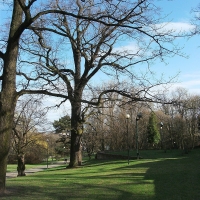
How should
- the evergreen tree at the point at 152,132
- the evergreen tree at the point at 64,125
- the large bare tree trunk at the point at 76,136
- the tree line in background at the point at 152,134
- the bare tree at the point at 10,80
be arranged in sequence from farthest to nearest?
the evergreen tree at the point at 152,132 → the tree line in background at the point at 152,134 → the evergreen tree at the point at 64,125 → the large bare tree trunk at the point at 76,136 → the bare tree at the point at 10,80

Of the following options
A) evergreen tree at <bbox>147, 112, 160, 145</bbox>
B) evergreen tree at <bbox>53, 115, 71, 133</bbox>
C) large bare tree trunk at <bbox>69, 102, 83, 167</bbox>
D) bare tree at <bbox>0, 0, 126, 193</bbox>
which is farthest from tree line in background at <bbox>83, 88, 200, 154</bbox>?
bare tree at <bbox>0, 0, 126, 193</bbox>

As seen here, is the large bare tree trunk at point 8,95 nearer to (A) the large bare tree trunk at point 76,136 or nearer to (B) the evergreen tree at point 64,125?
(B) the evergreen tree at point 64,125

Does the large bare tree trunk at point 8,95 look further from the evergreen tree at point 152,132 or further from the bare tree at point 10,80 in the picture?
the evergreen tree at point 152,132

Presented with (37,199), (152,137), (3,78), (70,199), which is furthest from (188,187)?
(152,137)

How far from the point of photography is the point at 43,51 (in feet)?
52.7

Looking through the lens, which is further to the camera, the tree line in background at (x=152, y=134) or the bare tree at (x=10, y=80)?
the tree line in background at (x=152, y=134)

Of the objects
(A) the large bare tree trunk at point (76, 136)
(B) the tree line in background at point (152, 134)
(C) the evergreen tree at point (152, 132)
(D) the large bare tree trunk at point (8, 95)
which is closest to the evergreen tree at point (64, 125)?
(A) the large bare tree trunk at point (76, 136)

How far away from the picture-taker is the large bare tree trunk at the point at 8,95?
7.66 meters

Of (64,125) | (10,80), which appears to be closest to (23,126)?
(64,125)

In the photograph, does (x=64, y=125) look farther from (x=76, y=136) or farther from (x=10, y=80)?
(x=10, y=80)

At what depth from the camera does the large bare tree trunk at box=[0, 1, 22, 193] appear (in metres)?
7.66

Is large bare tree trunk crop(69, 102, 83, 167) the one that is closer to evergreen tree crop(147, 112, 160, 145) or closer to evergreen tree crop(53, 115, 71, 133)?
evergreen tree crop(53, 115, 71, 133)

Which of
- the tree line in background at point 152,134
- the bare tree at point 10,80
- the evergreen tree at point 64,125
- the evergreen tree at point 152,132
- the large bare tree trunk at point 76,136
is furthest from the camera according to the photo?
the evergreen tree at point 152,132

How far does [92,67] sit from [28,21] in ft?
36.8
